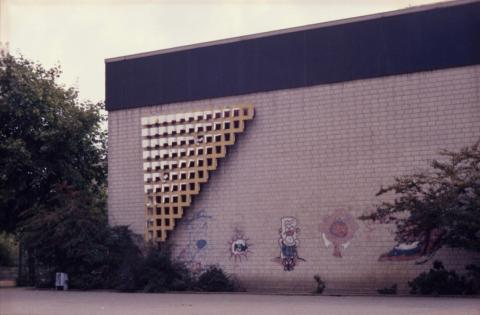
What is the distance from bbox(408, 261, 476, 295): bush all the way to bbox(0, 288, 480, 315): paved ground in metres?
1.36

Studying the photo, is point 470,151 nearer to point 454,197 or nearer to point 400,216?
point 454,197

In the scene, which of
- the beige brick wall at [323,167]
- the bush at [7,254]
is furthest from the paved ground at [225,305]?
the bush at [7,254]

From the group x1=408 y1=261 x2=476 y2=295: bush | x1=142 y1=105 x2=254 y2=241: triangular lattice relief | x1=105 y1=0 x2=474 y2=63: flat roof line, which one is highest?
x1=105 y1=0 x2=474 y2=63: flat roof line

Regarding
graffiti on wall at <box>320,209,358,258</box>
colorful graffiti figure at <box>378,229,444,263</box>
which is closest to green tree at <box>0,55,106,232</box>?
graffiti on wall at <box>320,209,358,258</box>

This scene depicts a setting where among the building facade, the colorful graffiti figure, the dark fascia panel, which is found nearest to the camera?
the colorful graffiti figure

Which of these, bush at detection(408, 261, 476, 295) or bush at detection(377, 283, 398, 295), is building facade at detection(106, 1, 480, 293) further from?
bush at detection(408, 261, 476, 295)

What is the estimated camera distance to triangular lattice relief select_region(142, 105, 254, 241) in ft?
87.8

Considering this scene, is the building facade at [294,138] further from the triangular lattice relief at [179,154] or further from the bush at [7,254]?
the bush at [7,254]

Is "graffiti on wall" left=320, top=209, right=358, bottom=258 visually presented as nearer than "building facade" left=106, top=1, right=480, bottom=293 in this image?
No

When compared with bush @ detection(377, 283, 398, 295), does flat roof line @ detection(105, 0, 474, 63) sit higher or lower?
higher

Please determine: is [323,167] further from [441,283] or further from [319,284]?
[441,283]

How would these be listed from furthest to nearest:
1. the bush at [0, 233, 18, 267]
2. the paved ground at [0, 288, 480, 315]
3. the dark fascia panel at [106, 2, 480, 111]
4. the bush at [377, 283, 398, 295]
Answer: the bush at [0, 233, 18, 267] < the dark fascia panel at [106, 2, 480, 111] < the bush at [377, 283, 398, 295] < the paved ground at [0, 288, 480, 315]

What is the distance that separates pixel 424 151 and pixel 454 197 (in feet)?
9.54

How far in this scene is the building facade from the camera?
77.0ft
